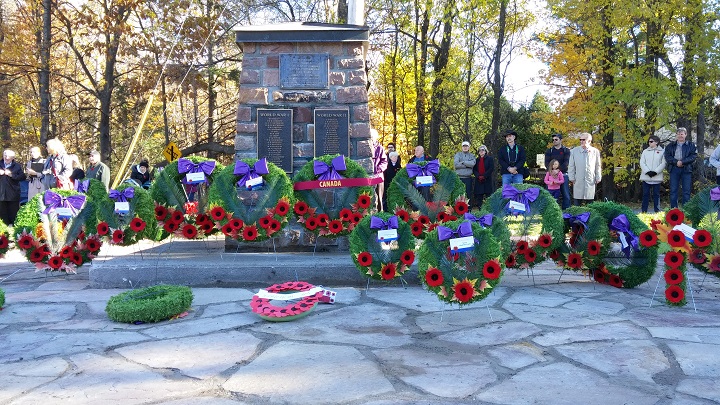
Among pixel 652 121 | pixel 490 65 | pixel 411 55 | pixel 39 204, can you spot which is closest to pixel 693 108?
pixel 652 121

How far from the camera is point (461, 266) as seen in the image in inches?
172

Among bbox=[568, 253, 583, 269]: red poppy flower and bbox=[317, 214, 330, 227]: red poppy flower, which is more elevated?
bbox=[317, 214, 330, 227]: red poppy flower

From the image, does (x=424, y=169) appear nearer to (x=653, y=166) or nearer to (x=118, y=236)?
(x=118, y=236)

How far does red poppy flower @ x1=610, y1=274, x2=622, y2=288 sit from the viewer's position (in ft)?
18.3

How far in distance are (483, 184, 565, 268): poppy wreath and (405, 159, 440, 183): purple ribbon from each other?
955 mm

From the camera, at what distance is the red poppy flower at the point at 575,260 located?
5430 millimetres

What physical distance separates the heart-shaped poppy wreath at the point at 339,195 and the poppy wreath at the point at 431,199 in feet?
0.98

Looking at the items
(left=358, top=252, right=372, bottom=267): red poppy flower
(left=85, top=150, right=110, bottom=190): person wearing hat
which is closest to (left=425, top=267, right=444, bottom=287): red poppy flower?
(left=358, top=252, right=372, bottom=267): red poppy flower

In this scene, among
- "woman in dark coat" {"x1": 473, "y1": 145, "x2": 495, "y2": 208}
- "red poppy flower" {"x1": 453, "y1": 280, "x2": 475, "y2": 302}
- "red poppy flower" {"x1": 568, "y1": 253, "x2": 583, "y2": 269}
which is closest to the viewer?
"red poppy flower" {"x1": 453, "y1": 280, "x2": 475, "y2": 302}

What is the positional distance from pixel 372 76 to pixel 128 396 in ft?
67.2

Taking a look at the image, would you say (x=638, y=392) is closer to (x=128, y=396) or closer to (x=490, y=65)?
(x=128, y=396)

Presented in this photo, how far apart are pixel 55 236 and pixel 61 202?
1.09ft

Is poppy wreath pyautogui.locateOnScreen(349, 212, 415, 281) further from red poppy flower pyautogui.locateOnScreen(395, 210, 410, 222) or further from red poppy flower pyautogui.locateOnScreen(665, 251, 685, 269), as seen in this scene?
red poppy flower pyautogui.locateOnScreen(665, 251, 685, 269)

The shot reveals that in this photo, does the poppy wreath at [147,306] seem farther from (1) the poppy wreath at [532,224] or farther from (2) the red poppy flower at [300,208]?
(1) the poppy wreath at [532,224]
